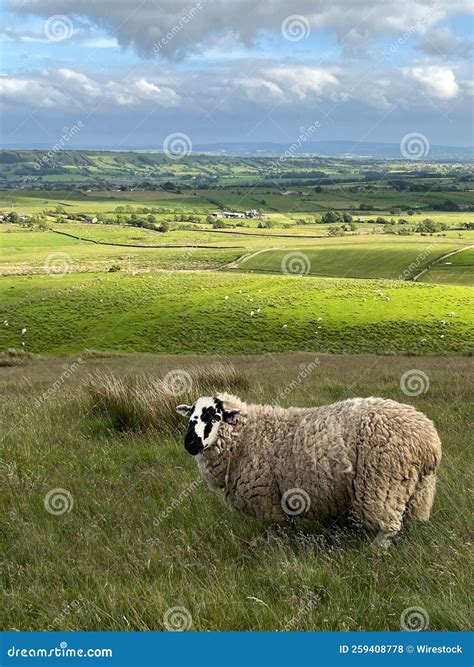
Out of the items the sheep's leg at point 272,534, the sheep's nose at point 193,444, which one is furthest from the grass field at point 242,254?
the sheep's leg at point 272,534

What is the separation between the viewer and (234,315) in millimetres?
71750

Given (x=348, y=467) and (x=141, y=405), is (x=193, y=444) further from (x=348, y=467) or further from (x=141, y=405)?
(x=141, y=405)

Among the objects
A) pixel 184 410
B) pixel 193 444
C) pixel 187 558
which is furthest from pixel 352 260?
pixel 187 558

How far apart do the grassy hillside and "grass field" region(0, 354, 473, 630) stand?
4682cm

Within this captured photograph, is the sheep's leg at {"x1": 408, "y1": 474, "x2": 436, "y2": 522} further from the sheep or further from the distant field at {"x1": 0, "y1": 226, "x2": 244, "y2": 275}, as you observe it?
the distant field at {"x1": 0, "y1": 226, "x2": 244, "y2": 275}

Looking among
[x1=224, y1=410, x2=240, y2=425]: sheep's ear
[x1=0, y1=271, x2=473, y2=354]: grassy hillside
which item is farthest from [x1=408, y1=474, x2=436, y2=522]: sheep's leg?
[x1=0, y1=271, x2=473, y2=354]: grassy hillside

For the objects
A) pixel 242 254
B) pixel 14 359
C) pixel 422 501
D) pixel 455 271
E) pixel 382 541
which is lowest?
pixel 14 359

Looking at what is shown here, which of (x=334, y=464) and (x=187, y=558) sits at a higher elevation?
(x=334, y=464)

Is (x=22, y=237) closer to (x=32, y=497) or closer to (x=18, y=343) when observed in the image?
(x=18, y=343)

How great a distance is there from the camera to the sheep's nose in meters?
6.75

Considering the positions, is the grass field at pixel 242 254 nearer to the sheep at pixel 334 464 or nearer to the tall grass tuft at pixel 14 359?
the tall grass tuft at pixel 14 359

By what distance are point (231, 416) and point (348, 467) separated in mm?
1612

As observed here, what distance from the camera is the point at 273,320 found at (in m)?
69.4

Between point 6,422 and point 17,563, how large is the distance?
596 centimetres
